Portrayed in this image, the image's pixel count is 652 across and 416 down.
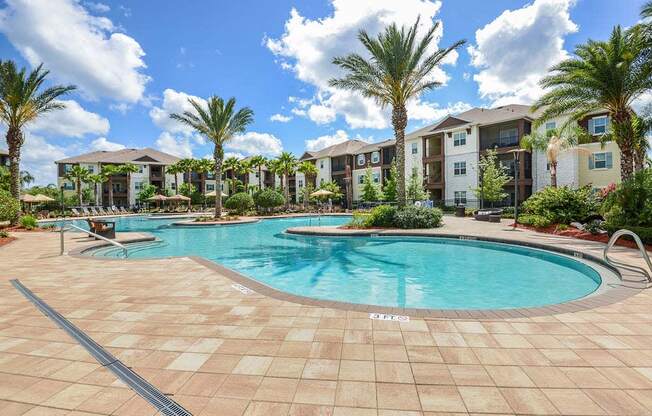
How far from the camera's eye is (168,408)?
2.65m

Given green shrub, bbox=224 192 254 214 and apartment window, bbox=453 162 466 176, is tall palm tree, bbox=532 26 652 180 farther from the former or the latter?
green shrub, bbox=224 192 254 214

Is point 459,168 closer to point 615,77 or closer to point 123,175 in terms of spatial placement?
point 615,77

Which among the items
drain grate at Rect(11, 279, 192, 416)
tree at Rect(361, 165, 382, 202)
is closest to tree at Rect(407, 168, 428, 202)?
tree at Rect(361, 165, 382, 202)

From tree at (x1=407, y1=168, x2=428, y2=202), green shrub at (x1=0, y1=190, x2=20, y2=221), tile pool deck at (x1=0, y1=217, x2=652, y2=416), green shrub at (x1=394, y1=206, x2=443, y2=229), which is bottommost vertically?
tile pool deck at (x1=0, y1=217, x2=652, y2=416)

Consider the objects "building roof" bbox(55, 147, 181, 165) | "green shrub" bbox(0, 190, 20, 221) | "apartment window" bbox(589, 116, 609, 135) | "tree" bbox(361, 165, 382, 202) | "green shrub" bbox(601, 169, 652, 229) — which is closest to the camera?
"green shrub" bbox(601, 169, 652, 229)

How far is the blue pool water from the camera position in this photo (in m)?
7.50

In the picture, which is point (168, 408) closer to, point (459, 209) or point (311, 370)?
point (311, 370)

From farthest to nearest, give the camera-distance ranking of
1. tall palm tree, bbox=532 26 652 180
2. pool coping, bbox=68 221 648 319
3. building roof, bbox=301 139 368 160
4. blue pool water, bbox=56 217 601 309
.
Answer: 1. building roof, bbox=301 139 368 160
2. tall palm tree, bbox=532 26 652 180
3. blue pool water, bbox=56 217 601 309
4. pool coping, bbox=68 221 648 319

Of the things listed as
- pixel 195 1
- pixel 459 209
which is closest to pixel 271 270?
pixel 195 1

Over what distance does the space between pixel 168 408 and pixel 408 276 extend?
7.68 metres

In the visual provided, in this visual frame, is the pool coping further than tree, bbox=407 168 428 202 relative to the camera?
No

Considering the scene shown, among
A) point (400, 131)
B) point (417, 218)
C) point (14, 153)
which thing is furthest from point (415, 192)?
point (14, 153)

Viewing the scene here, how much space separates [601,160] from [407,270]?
88.0ft

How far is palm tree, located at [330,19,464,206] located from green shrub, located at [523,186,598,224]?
7511mm
